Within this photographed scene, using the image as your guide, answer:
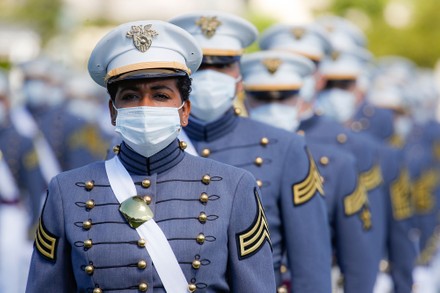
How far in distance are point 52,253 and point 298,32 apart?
4444 millimetres

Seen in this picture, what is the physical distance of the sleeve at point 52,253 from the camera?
5.71 meters

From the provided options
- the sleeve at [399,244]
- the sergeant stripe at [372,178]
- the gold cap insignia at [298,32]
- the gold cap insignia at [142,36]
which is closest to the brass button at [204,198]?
the gold cap insignia at [142,36]

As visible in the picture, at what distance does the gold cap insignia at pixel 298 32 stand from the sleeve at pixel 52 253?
14.0ft

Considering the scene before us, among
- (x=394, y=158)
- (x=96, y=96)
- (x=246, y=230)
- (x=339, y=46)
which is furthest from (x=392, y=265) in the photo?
(x=96, y=96)

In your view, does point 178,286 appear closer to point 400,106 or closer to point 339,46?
point 339,46

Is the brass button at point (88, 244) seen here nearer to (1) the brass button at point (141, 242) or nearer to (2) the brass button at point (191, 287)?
(1) the brass button at point (141, 242)

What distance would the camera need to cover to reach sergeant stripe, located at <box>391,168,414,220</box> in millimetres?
10391

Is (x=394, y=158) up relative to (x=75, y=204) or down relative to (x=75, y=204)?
up

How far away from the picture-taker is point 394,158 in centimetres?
1084

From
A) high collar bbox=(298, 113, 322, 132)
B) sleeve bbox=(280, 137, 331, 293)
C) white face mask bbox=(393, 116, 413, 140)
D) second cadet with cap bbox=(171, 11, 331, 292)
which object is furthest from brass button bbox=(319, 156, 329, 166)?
white face mask bbox=(393, 116, 413, 140)

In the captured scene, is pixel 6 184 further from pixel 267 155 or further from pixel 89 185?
pixel 89 185

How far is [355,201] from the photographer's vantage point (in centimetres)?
869

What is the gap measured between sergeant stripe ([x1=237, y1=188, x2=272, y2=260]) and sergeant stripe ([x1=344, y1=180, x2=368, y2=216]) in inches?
108

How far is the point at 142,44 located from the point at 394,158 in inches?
213
